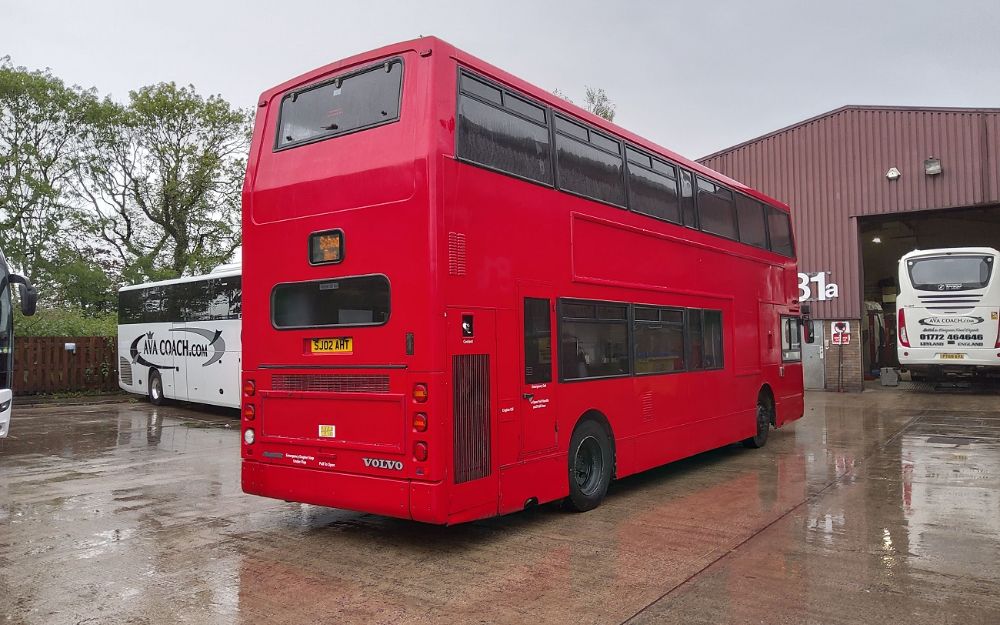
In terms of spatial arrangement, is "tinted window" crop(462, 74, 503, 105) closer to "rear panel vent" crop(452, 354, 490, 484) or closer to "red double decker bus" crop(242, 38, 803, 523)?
"red double decker bus" crop(242, 38, 803, 523)

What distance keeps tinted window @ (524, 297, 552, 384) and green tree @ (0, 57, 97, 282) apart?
26953 millimetres

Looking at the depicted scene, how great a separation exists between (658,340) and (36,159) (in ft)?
91.6

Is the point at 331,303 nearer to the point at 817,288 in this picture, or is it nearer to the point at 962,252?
the point at 962,252

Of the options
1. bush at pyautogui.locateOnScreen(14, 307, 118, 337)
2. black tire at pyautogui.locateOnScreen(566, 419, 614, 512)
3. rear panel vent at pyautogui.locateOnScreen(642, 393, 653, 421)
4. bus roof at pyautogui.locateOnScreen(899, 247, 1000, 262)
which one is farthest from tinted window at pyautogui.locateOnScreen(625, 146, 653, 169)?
bush at pyautogui.locateOnScreen(14, 307, 118, 337)

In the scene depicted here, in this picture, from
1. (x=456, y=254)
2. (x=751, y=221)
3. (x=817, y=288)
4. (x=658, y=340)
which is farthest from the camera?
A: (x=817, y=288)

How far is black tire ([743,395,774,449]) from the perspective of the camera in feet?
36.9

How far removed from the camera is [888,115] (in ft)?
71.5

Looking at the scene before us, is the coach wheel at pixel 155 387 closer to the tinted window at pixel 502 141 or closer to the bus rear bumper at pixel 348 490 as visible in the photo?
the bus rear bumper at pixel 348 490

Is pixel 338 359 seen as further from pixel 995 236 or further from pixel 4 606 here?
pixel 995 236

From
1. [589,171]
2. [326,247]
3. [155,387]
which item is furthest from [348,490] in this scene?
[155,387]

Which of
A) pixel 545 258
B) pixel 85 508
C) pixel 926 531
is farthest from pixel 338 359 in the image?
pixel 926 531

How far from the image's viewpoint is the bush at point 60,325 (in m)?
22.9

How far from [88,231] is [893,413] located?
28262 mm

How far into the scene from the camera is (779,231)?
40.4ft
